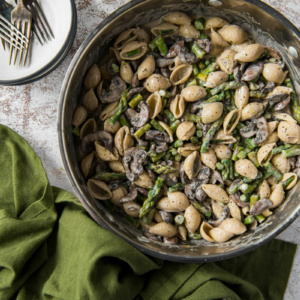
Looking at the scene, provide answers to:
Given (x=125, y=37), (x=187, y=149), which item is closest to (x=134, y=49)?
(x=125, y=37)

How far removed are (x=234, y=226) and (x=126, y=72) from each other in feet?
1.91

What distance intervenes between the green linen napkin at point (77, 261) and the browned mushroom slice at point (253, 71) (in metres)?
0.56

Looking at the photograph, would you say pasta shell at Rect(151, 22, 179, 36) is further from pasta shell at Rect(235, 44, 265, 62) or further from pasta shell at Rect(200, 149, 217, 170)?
pasta shell at Rect(200, 149, 217, 170)

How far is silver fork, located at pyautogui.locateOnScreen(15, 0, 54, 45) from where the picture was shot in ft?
4.14

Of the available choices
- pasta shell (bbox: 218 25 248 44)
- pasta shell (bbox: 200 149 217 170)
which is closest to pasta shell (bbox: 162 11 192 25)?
pasta shell (bbox: 218 25 248 44)

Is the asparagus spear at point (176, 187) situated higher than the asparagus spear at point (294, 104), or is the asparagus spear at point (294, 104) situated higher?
the asparagus spear at point (294, 104)

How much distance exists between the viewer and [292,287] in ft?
4.36

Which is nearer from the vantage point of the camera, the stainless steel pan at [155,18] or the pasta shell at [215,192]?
the stainless steel pan at [155,18]

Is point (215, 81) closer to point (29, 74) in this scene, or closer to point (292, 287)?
point (29, 74)

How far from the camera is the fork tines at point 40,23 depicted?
1.26 meters

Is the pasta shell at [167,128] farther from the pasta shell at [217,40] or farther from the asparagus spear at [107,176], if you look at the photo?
the pasta shell at [217,40]

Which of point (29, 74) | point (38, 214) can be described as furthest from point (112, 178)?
point (29, 74)

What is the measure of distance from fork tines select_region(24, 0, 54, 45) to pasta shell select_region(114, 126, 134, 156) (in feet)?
1.27

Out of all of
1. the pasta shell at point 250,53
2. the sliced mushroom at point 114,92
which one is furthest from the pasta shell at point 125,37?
the pasta shell at point 250,53
